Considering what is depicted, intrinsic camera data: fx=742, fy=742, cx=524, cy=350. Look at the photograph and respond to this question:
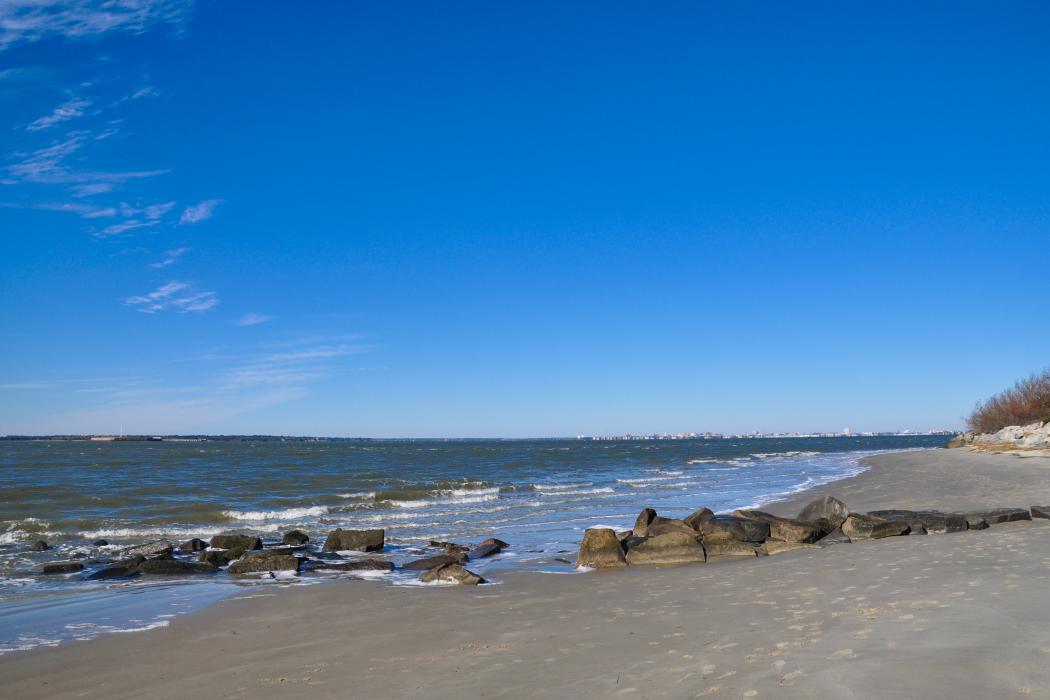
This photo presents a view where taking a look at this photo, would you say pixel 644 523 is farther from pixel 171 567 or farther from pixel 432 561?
pixel 171 567

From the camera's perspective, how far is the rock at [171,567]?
15320mm

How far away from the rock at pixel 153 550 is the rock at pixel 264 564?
2714 millimetres

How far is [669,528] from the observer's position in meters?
15.5

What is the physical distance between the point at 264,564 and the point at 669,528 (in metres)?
8.47

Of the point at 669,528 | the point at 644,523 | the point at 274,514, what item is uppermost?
the point at 669,528

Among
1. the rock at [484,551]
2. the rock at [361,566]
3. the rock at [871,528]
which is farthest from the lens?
the rock at [484,551]

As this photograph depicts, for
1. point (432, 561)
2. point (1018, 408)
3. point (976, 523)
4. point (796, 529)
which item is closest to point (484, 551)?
point (432, 561)

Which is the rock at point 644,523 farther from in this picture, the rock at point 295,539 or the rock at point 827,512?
the rock at point 295,539

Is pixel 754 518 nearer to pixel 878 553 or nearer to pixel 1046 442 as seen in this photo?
pixel 878 553

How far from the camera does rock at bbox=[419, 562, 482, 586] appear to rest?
43.3 ft

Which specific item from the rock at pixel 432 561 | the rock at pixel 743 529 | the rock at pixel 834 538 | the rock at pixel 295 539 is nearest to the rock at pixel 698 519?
the rock at pixel 743 529

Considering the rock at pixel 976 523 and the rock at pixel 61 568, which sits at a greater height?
the rock at pixel 976 523

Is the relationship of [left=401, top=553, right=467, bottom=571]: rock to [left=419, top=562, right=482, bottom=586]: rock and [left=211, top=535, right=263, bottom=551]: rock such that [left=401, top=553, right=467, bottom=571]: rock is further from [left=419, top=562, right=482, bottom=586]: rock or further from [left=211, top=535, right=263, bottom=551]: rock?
[left=211, top=535, right=263, bottom=551]: rock

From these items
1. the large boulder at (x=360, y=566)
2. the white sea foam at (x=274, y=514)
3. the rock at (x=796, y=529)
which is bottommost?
the white sea foam at (x=274, y=514)
